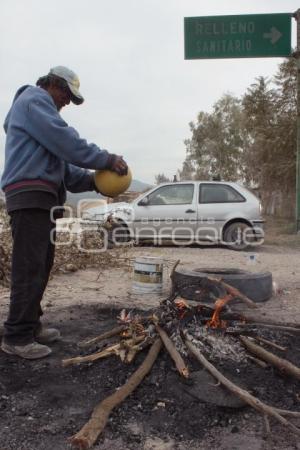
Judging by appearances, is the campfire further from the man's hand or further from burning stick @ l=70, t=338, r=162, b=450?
the man's hand

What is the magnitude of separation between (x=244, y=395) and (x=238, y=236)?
8.62m

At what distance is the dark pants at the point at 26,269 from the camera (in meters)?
3.28

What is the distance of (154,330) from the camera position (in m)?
3.34

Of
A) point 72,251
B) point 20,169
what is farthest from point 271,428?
point 72,251

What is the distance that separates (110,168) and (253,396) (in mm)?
1699

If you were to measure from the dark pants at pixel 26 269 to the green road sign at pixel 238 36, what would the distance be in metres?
10.2

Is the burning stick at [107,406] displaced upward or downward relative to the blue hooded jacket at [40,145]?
downward

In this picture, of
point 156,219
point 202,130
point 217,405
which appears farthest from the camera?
point 202,130

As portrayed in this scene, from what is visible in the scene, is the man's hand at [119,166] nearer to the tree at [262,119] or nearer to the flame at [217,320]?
the flame at [217,320]

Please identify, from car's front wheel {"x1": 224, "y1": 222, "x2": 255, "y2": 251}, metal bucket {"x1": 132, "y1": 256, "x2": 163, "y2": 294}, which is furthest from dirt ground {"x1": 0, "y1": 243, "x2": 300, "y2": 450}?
car's front wheel {"x1": 224, "y1": 222, "x2": 255, "y2": 251}

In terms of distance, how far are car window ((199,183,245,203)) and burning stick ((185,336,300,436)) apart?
27.6 feet

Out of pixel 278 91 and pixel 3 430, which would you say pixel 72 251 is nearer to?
pixel 3 430

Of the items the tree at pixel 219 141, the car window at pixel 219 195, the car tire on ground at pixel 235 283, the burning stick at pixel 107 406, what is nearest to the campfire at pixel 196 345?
the burning stick at pixel 107 406

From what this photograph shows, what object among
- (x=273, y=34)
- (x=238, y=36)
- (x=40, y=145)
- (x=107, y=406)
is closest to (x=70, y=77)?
(x=40, y=145)
